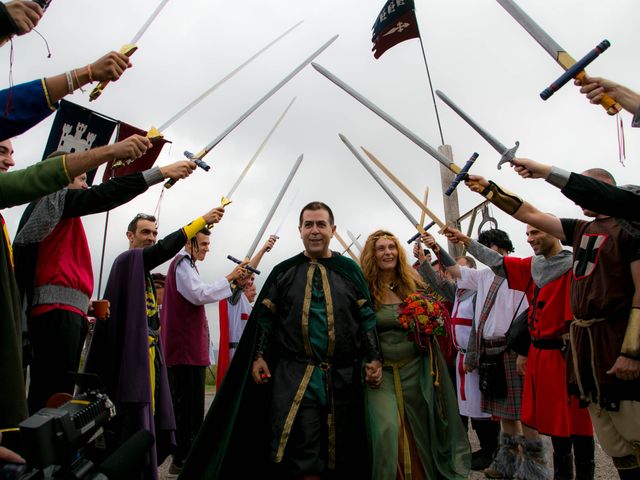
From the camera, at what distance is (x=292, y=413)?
3127mm

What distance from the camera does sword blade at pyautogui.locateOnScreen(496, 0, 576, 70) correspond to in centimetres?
245

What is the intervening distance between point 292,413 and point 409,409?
998 millimetres

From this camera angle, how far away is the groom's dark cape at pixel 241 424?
3.32 m

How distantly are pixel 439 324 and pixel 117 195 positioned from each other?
241 cm

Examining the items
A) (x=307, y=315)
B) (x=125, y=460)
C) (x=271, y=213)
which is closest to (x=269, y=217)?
(x=271, y=213)

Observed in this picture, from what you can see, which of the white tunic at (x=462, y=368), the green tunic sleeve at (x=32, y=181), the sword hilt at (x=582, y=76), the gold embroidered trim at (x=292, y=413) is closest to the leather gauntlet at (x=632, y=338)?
the sword hilt at (x=582, y=76)

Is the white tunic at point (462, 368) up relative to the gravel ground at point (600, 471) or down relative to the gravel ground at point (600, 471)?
up

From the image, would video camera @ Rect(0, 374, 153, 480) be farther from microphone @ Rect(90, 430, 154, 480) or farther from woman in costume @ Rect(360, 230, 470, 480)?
woman in costume @ Rect(360, 230, 470, 480)

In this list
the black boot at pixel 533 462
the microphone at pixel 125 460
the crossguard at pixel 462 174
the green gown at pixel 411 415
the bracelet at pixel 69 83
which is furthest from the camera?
the black boot at pixel 533 462

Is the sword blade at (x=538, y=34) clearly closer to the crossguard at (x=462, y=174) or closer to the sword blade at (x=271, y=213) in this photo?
the crossguard at (x=462, y=174)

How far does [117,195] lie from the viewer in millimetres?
2611

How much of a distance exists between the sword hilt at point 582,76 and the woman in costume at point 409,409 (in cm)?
188

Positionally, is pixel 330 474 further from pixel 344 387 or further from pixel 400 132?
pixel 400 132

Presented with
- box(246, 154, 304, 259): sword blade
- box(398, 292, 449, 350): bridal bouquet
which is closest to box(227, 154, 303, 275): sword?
box(246, 154, 304, 259): sword blade
